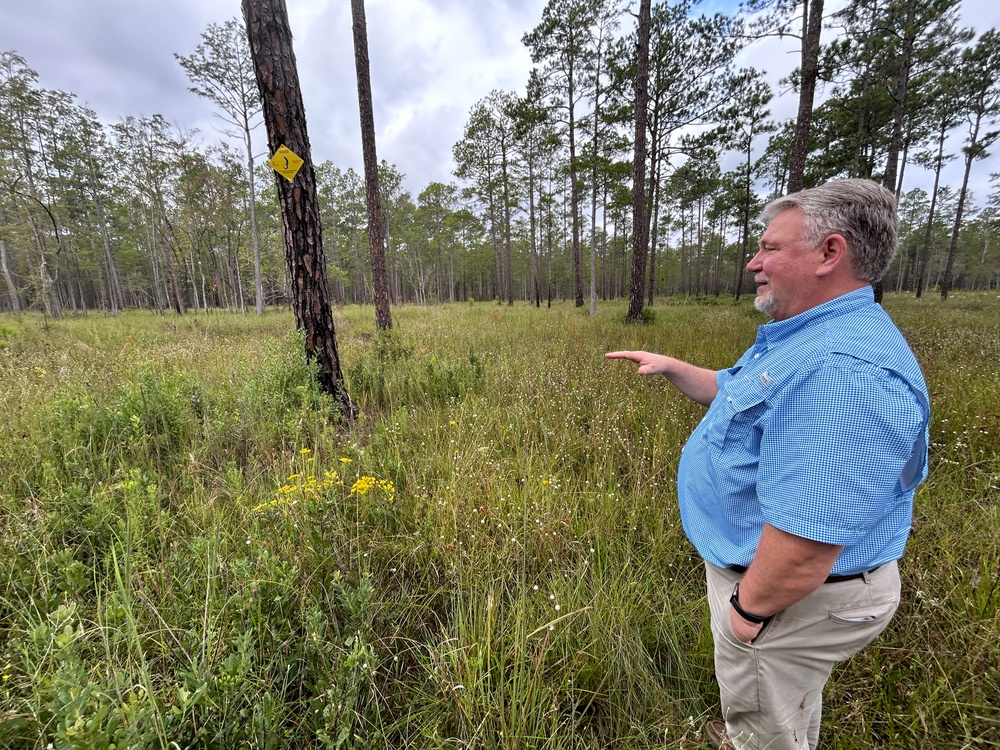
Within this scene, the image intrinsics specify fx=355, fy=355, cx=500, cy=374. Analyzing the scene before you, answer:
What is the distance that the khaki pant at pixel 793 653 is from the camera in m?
1.05

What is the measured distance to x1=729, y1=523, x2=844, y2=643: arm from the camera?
893mm

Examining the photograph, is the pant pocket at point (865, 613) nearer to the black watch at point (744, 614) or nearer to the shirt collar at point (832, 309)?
the black watch at point (744, 614)

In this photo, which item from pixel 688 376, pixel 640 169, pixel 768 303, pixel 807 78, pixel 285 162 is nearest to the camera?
pixel 768 303

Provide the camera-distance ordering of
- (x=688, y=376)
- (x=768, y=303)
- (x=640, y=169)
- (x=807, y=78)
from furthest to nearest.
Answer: (x=640, y=169), (x=807, y=78), (x=688, y=376), (x=768, y=303)

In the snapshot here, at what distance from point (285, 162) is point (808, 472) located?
4.34 m

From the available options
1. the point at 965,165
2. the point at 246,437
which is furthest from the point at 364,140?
the point at 965,165

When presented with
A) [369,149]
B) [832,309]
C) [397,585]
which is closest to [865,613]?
[832,309]

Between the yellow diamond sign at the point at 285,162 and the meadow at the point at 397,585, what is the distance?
6.36 ft

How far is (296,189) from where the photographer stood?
3.44 meters

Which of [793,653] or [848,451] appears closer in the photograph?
[848,451]

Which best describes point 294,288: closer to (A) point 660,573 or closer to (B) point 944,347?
(A) point 660,573

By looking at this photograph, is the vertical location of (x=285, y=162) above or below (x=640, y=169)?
below

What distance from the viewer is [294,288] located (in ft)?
12.2

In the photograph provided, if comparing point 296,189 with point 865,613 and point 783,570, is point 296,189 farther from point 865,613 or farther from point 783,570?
point 865,613
